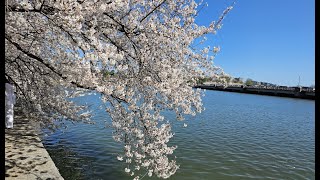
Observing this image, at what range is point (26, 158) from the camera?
26.3 ft

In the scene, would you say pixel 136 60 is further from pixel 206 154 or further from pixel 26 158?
pixel 206 154

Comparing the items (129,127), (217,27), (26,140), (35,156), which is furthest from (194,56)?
(26,140)

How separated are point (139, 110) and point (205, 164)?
6687 millimetres

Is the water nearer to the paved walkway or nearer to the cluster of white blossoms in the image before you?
the paved walkway

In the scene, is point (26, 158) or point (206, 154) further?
point (206, 154)

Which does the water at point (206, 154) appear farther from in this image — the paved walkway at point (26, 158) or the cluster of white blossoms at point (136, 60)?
the cluster of white blossoms at point (136, 60)

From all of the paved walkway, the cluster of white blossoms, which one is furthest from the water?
the cluster of white blossoms

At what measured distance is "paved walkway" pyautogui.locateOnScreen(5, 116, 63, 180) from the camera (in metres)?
6.99

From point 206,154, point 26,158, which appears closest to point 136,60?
point 26,158

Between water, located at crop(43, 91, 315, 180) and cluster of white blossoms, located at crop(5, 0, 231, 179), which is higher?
cluster of white blossoms, located at crop(5, 0, 231, 179)

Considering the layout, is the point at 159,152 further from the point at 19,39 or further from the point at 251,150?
the point at 251,150

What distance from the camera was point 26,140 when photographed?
980 centimetres

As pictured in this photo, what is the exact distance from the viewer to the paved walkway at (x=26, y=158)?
6988 millimetres
